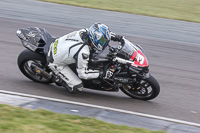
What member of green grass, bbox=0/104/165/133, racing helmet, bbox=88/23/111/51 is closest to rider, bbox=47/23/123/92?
racing helmet, bbox=88/23/111/51

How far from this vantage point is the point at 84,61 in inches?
265

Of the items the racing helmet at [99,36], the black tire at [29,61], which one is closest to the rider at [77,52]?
the racing helmet at [99,36]

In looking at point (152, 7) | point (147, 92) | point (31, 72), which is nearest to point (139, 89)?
point (147, 92)

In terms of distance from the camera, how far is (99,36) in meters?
6.61

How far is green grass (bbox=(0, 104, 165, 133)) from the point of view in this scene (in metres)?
5.02

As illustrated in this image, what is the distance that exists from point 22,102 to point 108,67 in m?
1.86

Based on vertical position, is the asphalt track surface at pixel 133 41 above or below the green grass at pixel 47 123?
above

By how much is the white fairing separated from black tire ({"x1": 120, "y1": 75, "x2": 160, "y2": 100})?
0.93m

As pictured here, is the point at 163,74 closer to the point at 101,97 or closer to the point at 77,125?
the point at 101,97

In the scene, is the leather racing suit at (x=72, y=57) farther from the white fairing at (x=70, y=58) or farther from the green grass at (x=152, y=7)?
the green grass at (x=152, y=7)

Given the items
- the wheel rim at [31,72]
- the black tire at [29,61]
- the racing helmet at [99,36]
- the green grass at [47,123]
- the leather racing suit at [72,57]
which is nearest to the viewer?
the green grass at [47,123]

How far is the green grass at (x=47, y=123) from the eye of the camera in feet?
16.5

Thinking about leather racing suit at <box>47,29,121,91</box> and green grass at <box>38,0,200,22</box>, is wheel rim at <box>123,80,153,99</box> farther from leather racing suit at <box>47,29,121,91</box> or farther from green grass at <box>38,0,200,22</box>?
green grass at <box>38,0,200,22</box>

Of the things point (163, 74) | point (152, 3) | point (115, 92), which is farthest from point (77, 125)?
point (152, 3)
